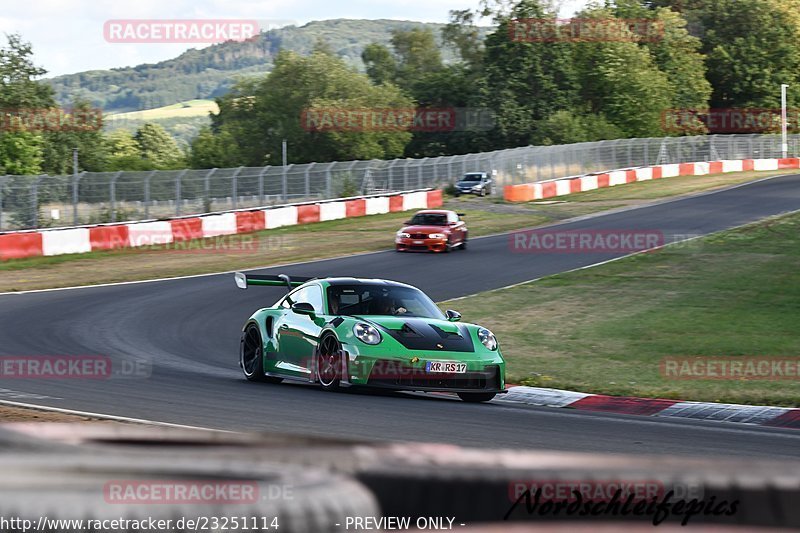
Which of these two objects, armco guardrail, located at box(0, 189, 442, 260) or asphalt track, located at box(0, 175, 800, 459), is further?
armco guardrail, located at box(0, 189, 442, 260)

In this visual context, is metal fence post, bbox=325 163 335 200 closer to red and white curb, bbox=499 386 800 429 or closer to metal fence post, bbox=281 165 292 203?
metal fence post, bbox=281 165 292 203

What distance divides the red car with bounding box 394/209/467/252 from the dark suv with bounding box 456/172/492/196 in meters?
22.9

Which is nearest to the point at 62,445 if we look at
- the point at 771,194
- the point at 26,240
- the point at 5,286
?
the point at 5,286

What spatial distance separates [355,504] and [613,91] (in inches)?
3616

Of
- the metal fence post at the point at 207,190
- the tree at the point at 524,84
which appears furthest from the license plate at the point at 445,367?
the tree at the point at 524,84

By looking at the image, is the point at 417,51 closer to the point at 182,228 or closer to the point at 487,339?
the point at 182,228

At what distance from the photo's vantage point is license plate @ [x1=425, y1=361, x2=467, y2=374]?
11.5m

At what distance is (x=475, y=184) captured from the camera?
56281 mm

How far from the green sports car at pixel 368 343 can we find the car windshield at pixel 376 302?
0.01 m

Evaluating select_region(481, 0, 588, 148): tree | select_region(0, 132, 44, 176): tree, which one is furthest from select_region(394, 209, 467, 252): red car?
select_region(481, 0, 588, 148): tree

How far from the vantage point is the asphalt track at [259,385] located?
28.6 feet

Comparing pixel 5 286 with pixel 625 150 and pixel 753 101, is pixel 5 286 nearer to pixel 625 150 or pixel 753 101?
pixel 625 150

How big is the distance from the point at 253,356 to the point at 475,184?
143 feet

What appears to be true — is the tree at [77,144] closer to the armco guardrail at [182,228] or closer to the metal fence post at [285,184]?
the metal fence post at [285,184]
